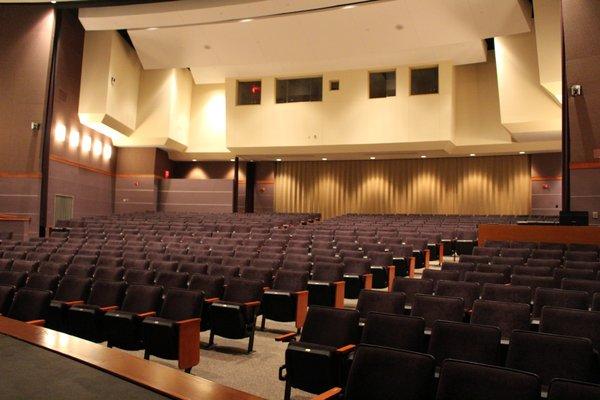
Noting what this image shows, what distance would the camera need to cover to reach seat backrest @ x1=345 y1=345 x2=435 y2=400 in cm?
224

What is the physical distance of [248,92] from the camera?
16969 millimetres

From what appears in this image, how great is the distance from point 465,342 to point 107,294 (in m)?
3.21

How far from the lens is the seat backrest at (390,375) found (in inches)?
88.3

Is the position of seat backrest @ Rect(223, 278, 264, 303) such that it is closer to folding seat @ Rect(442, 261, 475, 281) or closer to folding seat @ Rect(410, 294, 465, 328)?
folding seat @ Rect(410, 294, 465, 328)

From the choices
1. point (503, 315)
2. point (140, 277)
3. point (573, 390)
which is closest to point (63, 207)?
point (140, 277)

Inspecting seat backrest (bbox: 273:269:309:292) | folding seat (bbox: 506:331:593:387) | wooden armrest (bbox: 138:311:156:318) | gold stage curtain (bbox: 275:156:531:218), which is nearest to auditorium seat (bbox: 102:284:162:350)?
wooden armrest (bbox: 138:311:156:318)

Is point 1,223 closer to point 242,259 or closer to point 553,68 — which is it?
point 242,259

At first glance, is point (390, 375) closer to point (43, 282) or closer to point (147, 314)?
point (147, 314)

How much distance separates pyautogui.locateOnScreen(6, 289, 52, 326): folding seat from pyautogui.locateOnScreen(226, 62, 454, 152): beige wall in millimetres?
12304

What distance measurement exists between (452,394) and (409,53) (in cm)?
1345

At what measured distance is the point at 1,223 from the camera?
11859 millimetres

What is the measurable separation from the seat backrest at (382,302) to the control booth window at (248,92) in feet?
44.9

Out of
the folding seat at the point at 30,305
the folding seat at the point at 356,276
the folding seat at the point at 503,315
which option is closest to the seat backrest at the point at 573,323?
the folding seat at the point at 503,315

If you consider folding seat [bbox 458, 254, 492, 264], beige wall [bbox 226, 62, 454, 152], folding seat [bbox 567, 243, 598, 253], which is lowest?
folding seat [bbox 458, 254, 492, 264]
